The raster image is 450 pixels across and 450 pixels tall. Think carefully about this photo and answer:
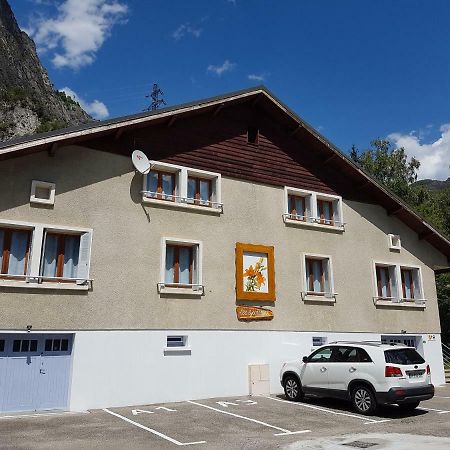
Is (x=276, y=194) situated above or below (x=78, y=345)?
above

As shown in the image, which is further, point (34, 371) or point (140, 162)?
point (140, 162)

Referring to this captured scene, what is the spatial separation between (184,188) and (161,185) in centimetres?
79

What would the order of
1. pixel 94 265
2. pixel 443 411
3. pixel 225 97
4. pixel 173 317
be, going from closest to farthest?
1. pixel 443 411
2. pixel 94 265
3. pixel 173 317
4. pixel 225 97

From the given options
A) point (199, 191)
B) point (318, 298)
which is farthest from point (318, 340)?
point (199, 191)

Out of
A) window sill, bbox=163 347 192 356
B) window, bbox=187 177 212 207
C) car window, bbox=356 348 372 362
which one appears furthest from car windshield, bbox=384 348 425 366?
window, bbox=187 177 212 207

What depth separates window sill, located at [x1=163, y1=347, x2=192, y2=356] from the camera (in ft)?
47.8

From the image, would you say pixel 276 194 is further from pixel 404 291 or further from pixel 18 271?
pixel 18 271

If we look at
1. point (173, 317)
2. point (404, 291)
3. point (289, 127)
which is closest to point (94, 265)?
point (173, 317)

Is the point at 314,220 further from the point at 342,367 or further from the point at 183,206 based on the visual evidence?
the point at 342,367

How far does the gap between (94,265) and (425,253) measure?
50.1 feet

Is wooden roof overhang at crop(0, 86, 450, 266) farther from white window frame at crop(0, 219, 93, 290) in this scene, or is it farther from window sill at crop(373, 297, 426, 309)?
window sill at crop(373, 297, 426, 309)

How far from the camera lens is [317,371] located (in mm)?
13734

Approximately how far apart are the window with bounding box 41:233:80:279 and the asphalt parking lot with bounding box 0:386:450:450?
12.6 feet

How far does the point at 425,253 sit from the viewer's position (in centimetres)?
2177
